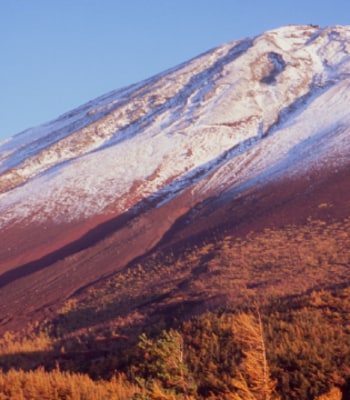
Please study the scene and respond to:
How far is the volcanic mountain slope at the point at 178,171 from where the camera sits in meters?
20.7

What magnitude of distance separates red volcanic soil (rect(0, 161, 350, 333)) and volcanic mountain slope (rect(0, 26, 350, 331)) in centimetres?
8

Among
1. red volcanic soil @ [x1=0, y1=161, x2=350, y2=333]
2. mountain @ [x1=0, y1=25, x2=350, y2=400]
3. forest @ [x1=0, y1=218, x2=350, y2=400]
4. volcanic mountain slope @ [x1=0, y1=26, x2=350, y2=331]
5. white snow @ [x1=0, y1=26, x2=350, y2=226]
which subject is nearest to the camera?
forest @ [x1=0, y1=218, x2=350, y2=400]

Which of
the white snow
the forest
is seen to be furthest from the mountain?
the white snow

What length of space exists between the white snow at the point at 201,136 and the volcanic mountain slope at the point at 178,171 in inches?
5.5

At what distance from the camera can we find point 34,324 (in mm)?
15789

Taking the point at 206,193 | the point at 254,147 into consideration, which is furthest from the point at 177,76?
the point at 206,193

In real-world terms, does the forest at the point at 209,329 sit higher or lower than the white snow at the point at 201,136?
lower

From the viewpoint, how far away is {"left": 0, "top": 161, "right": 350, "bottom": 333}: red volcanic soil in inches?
747

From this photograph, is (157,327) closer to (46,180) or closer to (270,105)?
(46,180)

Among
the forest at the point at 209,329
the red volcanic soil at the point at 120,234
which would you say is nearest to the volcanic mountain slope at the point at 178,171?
the red volcanic soil at the point at 120,234

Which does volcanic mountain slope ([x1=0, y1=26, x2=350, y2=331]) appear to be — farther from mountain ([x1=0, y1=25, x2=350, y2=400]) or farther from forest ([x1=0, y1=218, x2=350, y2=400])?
forest ([x1=0, y1=218, x2=350, y2=400])

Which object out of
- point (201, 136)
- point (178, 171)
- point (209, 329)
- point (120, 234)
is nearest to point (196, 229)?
point (120, 234)

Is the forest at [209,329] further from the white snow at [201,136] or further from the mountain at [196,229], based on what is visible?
the white snow at [201,136]

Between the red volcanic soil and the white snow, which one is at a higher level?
the white snow
